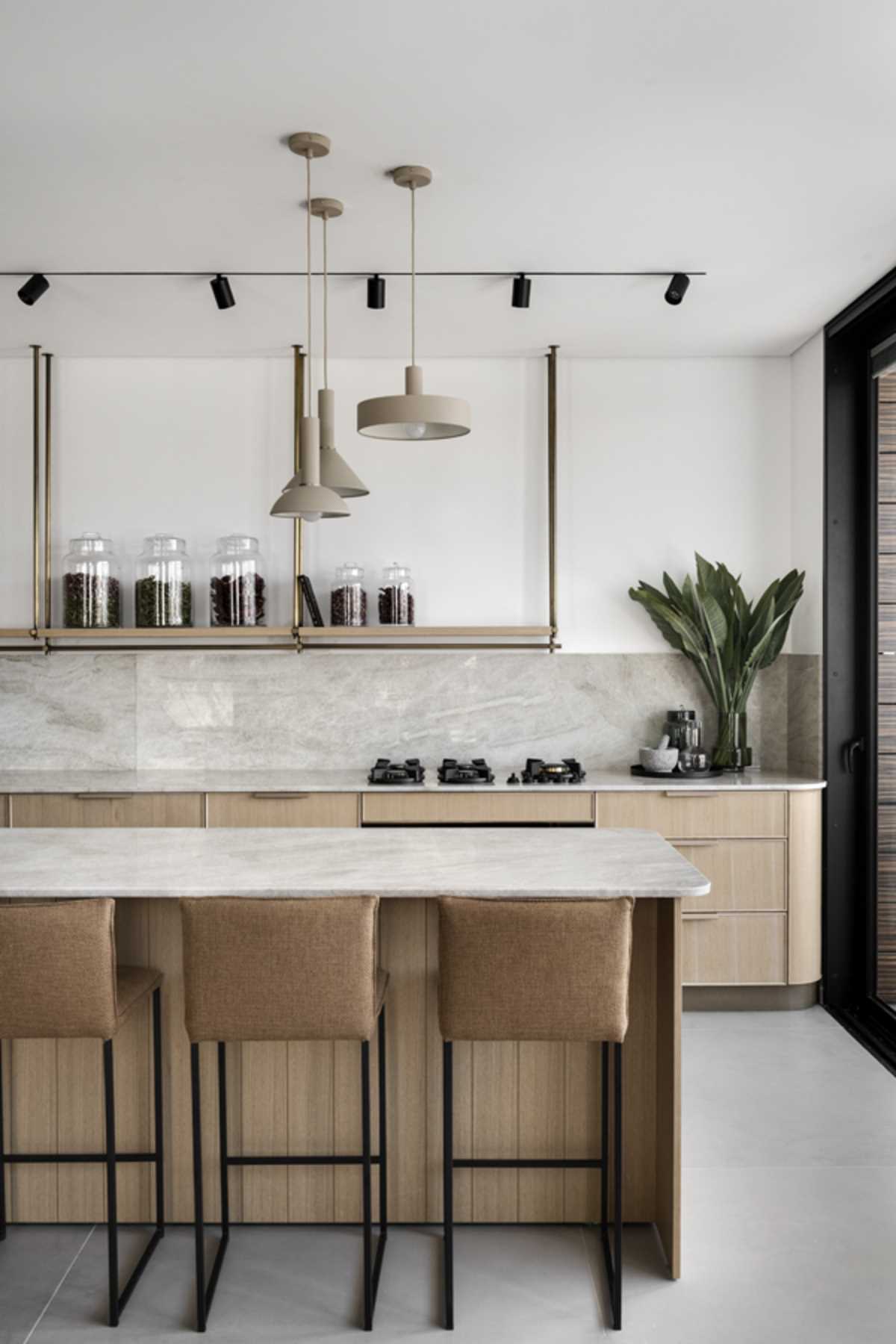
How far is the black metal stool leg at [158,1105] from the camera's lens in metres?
2.81

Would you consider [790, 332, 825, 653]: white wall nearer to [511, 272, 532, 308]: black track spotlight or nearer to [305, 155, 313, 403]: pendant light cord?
[511, 272, 532, 308]: black track spotlight

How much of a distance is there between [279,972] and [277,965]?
0.06 feet

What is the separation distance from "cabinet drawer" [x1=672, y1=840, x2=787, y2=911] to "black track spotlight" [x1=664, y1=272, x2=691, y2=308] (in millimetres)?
2153

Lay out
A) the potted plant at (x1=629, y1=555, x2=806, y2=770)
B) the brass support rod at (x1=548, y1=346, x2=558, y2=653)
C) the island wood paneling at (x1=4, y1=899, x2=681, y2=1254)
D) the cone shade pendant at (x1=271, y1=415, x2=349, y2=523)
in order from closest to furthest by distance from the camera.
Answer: the island wood paneling at (x1=4, y1=899, x2=681, y2=1254) → the cone shade pendant at (x1=271, y1=415, x2=349, y2=523) → the potted plant at (x1=629, y1=555, x2=806, y2=770) → the brass support rod at (x1=548, y1=346, x2=558, y2=653)

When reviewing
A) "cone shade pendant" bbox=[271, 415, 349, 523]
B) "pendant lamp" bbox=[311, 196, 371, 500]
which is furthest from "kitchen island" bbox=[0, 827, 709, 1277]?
"pendant lamp" bbox=[311, 196, 371, 500]

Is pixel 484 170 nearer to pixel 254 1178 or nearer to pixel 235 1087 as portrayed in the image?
pixel 235 1087

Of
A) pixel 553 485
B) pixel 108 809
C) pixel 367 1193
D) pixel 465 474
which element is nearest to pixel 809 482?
pixel 553 485

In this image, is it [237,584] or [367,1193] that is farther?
[237,584]

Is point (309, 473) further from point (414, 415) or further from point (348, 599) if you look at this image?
point (348, 599)

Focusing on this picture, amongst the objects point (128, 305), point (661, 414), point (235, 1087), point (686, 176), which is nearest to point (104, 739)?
point (128, 305)

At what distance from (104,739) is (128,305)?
6.65 feet

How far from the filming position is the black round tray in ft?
Answer: 15.6

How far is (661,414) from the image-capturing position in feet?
17.4

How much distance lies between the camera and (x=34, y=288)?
4.05m
